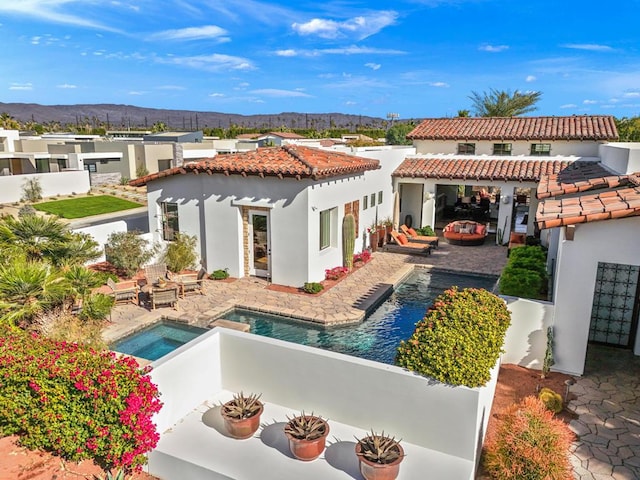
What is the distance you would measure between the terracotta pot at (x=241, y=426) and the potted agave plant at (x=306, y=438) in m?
0.77

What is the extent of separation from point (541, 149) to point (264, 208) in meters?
18.1

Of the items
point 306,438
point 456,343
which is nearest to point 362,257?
point 456,343

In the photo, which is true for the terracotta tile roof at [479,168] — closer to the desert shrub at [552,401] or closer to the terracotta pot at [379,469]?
the desert shrub at [552,401]

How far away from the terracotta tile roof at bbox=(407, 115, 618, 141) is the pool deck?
9807 mm

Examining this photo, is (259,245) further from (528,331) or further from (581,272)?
(581,272)

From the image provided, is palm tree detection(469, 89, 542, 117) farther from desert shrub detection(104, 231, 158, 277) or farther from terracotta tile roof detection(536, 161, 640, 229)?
desert shrub detection(104, 231, 158, 277)

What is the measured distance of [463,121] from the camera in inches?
1233

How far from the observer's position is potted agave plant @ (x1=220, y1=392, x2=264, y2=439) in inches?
318

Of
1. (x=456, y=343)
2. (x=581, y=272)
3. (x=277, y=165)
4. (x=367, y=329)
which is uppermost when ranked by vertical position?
(x=277, y=165)

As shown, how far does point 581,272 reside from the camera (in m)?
10.4

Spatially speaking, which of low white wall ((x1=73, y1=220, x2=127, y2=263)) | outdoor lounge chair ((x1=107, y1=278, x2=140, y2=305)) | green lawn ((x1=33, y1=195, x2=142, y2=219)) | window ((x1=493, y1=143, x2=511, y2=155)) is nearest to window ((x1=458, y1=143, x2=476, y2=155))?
window ((x1=493, y1=143, x2=511, y2=155))

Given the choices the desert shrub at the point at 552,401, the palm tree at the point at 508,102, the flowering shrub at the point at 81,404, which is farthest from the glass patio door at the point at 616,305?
the palm tree at the point at 508,102

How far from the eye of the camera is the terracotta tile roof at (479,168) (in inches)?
983

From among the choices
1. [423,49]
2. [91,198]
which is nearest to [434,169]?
[91,198]
